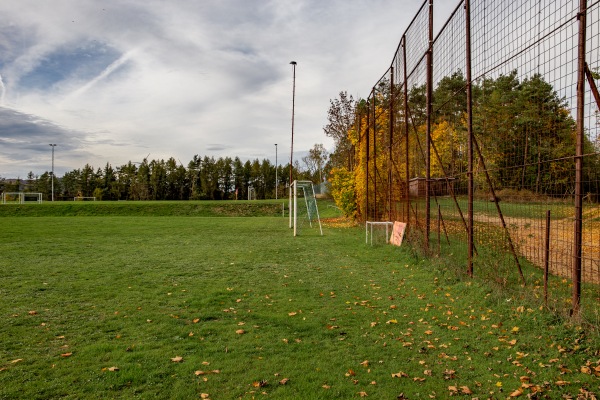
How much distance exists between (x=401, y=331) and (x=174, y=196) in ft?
231

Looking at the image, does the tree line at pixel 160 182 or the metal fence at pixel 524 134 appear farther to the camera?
the tree line at pixel 160 182

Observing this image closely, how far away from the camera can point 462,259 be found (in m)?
7.88

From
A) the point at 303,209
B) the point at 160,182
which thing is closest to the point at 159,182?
the point at 160,182

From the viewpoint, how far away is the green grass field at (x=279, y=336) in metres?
3.43

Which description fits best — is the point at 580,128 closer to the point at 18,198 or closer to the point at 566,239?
the point at 566,239

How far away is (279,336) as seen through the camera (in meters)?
4.64

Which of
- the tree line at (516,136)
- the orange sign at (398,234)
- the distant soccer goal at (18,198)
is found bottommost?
the orange sign at (398,234)

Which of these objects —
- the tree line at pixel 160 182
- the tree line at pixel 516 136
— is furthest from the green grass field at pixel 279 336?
the tree line at pixel 160 182

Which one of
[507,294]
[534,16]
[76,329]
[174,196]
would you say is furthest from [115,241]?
[174,196]

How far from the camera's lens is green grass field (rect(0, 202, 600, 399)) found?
3.43 metres

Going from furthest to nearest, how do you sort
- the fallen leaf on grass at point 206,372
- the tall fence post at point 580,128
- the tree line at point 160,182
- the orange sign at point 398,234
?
the tree line at point 160,182 → the orange sign at point 398,234 → the tall fence post at point 580,128 → the fallen leaf on grass at point 206,372

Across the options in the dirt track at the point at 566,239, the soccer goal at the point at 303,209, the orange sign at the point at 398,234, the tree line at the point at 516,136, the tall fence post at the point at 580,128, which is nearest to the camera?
the tall fence post at the point at 580,128

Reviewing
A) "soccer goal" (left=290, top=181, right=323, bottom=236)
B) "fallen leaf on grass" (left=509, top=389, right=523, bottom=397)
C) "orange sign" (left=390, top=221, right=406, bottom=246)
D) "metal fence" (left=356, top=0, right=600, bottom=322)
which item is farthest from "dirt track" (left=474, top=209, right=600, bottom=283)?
"soccer goal" (left=290, top=181, right=323, bottom=236)

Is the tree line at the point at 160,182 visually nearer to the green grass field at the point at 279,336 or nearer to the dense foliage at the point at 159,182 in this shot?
the dense foliage at the point at 159,182
